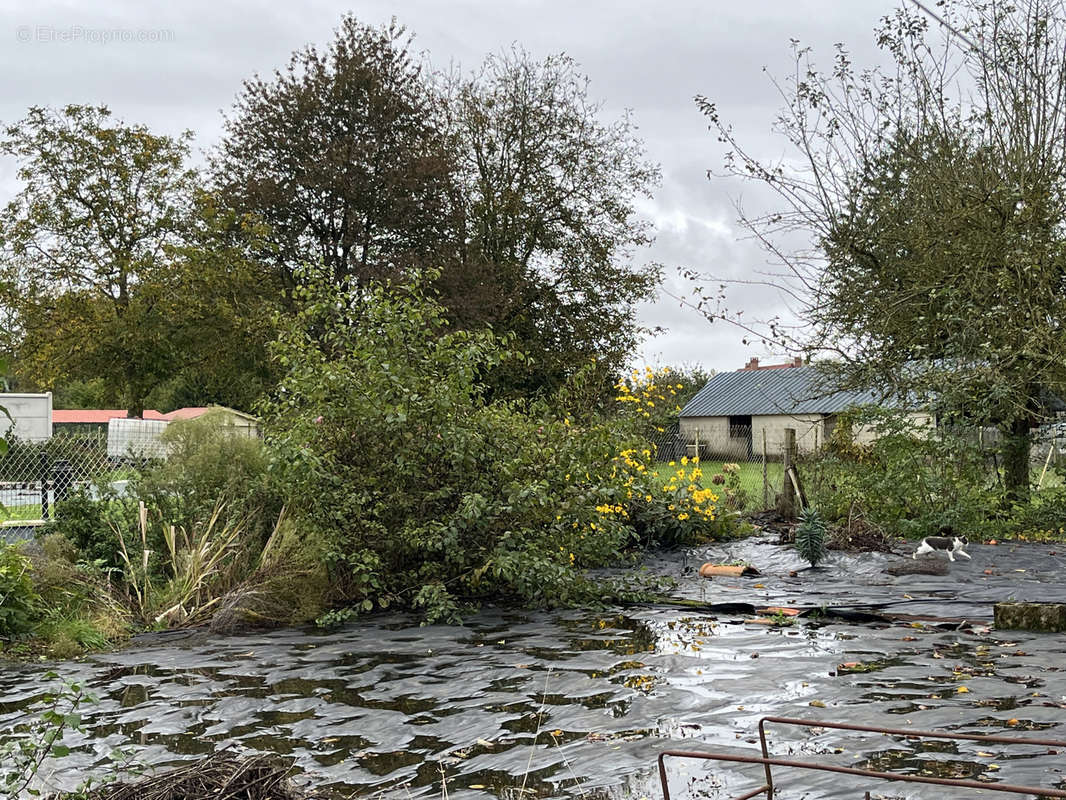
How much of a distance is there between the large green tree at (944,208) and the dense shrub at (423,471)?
4.54 m

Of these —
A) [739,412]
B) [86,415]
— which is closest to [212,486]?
[739,412]

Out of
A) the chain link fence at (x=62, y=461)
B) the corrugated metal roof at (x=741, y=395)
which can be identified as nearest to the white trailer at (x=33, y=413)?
the chain link fence at (x=62, y=461)

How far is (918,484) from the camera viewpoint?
44.3 feet

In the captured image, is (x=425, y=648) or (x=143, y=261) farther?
(x=143, y=261)

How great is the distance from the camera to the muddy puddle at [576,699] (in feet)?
15.8

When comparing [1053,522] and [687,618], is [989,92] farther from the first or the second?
[687,618]

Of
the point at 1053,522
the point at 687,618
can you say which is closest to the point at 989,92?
the point at 1053,522

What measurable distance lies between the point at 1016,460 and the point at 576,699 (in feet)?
35.5

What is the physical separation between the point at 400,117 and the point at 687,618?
1873cm

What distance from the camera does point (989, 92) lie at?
12609 millimetres

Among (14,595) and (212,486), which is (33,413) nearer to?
(212,486)

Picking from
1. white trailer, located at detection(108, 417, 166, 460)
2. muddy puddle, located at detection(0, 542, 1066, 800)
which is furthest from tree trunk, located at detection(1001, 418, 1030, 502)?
white trailer, located at detection(108, 417, 166, 460)

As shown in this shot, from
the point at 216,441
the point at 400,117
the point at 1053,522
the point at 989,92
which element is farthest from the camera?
the point at 400,117

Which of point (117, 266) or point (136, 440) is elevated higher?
point (117, 266)
